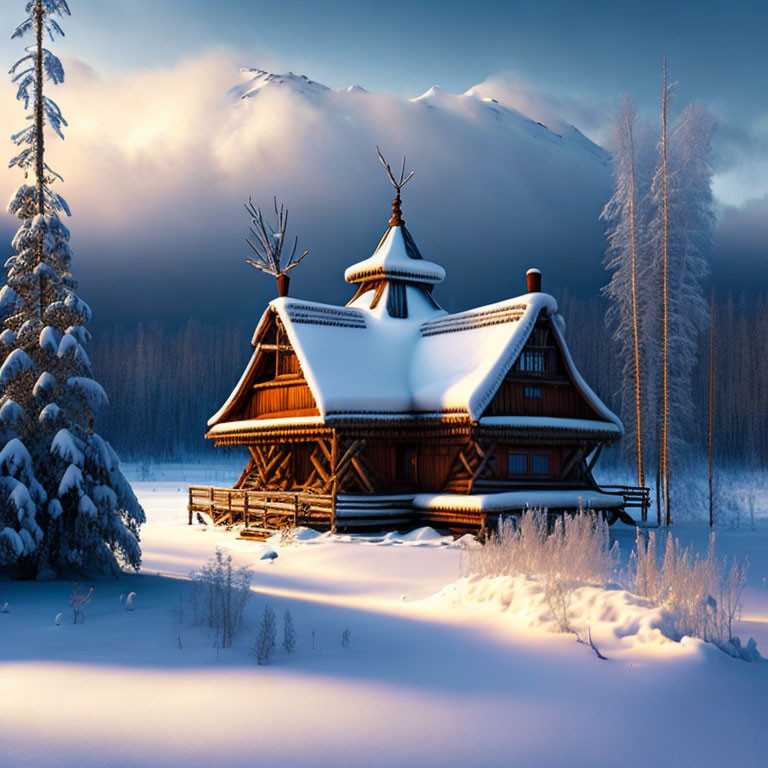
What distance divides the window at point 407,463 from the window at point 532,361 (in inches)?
159

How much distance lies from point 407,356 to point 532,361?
4.03 metres

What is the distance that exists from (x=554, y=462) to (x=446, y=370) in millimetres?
4303

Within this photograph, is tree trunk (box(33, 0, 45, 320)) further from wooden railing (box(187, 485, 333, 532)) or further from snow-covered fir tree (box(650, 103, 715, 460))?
snow-covered fir tree (box(650, 103, 715, 460))

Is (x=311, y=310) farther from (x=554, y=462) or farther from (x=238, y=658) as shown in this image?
(x=238, y=658)

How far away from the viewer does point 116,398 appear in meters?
82.6

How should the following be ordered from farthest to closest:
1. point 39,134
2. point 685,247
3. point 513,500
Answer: point 685,247, point 513,500, point 39,134

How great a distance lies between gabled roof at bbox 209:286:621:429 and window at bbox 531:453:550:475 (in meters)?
2.28

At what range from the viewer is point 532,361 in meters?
22.9

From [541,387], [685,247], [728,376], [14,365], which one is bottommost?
[541,387]

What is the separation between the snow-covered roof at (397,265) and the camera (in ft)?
89.5

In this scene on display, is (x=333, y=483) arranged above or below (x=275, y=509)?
above

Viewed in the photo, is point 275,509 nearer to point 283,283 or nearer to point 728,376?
point 283,283


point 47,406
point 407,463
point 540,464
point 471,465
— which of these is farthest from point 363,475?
point 47,406

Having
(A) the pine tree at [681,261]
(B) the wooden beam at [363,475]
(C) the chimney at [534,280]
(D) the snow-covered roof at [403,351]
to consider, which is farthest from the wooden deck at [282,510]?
(A) the pine tree at [681,261]
